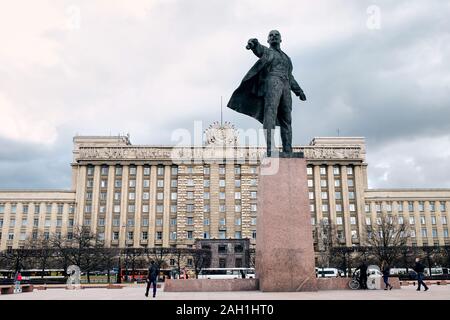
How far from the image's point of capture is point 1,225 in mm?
81812

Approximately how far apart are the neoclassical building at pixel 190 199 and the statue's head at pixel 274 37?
66.0m

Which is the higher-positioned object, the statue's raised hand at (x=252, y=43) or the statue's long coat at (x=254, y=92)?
the statue's raised hand at (x=252, y=43)

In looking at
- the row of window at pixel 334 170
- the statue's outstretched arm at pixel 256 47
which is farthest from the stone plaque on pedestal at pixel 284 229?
the row of window at pixel 334 170

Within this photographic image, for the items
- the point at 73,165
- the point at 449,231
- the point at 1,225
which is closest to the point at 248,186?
the point at 73,165

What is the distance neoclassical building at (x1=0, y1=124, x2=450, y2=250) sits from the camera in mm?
80625

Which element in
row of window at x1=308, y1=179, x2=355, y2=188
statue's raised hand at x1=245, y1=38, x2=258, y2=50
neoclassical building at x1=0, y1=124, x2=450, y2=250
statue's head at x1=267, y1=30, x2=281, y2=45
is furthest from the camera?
row of window at x1=308, y1=179, x2=355, y2=188

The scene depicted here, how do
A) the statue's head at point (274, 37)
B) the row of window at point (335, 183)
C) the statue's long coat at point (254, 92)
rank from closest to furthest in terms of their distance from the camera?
the statue's long coat at point (254, 92)
the statue's head at point (274, 37)
the row of window at point (335, 183)

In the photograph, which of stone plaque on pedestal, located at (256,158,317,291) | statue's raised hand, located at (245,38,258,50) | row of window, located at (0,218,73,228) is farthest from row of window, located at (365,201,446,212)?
statue's raised hand, located at (245,38,258,50)

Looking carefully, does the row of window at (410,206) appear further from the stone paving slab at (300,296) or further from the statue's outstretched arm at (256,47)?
the statue's outstretched arm at (256,47)

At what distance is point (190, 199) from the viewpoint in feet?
269

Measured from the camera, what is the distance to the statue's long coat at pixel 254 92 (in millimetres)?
15359

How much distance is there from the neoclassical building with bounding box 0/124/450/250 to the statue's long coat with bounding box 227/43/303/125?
213 feet

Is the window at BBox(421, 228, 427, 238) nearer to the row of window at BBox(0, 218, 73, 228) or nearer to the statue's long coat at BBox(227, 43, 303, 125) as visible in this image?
the row of window at BBox(0, 218, 73, 228)
